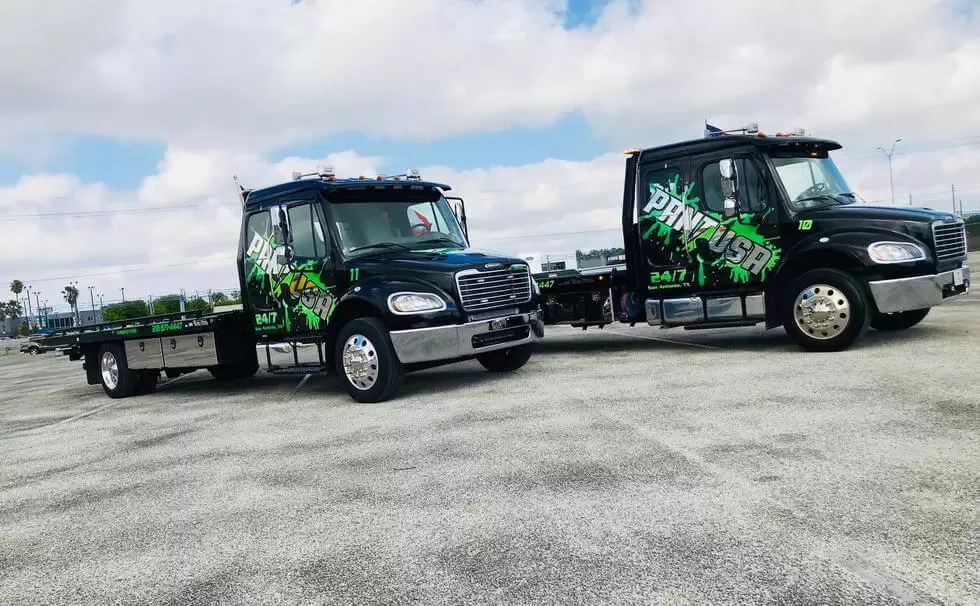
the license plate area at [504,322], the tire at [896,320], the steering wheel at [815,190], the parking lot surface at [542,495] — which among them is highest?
the steering wheel at [815,190]

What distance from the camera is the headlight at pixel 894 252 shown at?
8945mm

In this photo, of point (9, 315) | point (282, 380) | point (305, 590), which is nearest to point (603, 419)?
point (305, 590)

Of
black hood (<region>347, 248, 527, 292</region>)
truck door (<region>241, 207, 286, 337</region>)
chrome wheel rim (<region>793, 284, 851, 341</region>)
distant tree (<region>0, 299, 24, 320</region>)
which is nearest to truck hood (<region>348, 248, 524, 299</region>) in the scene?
black hood (<region>347, 248, 527, 292</region>)

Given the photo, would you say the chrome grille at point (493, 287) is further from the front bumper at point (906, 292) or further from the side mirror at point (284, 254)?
the front bumper at point (906, 292)

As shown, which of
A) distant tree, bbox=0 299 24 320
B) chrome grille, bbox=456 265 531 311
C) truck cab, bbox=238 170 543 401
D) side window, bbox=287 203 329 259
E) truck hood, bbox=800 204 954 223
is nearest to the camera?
truck cab, bbox=238 170 543 401

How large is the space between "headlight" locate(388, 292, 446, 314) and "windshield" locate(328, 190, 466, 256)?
0.98m

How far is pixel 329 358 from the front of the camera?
9383mm

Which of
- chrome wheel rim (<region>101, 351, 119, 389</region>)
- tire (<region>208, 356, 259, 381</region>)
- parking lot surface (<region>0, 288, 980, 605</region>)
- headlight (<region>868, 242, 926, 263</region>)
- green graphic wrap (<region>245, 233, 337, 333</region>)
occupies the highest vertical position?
green graphic wrap (<region>245, 233, 337, 333</region>)

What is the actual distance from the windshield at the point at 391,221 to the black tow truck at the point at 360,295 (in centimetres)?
1

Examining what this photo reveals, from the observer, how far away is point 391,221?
983cm

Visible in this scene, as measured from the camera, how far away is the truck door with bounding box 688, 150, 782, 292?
9742mm

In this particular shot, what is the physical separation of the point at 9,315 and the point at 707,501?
6684 inches

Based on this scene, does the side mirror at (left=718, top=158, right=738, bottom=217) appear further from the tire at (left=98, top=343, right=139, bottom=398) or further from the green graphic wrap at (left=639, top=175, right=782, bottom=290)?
the tire at (left=98, top=343, right=139, bottom=398)

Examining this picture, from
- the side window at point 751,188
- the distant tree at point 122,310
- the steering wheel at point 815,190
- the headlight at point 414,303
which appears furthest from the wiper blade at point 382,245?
the distant tree at point 122,310
